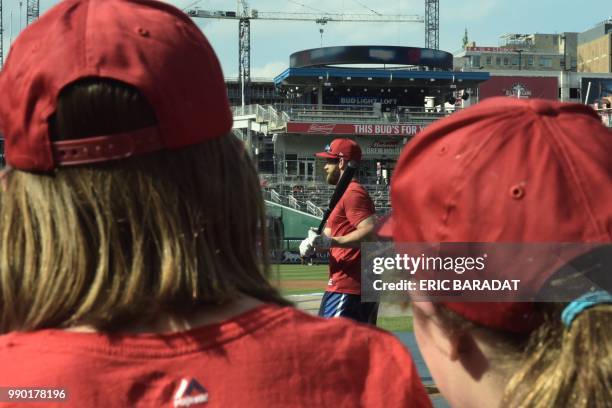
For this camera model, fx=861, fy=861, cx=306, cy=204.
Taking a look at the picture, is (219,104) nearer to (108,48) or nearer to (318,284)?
(108,48)

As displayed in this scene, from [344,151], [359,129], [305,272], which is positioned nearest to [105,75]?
[344,151]

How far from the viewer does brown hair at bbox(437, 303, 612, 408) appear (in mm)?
1110

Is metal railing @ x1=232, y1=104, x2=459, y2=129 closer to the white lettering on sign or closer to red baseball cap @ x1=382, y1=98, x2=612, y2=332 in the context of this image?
the white lettering on sign

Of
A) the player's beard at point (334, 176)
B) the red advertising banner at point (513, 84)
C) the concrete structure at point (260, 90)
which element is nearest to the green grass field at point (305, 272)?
the player's beard at point (334, 176)

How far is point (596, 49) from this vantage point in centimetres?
10762

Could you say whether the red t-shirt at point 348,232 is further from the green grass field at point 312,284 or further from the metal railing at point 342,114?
the metal railing at point 342,114

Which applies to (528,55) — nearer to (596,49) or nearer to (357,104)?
(596,49)

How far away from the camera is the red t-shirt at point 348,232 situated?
638cm

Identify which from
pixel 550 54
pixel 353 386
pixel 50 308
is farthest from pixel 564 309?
pixel 550 54

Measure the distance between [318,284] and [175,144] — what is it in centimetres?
1634

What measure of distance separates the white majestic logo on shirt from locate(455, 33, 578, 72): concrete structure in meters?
106

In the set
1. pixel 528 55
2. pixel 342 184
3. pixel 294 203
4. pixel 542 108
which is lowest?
pixel 294 203

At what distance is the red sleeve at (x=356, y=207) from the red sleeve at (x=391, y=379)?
16.6ft

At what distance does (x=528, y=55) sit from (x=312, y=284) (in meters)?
101
